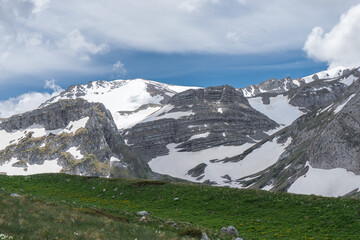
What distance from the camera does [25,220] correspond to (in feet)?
55.8

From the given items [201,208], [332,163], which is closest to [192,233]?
[201,208]

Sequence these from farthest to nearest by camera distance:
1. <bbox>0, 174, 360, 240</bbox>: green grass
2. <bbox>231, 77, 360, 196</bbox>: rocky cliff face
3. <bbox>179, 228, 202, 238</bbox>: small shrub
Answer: <bbox>231, 77, 360, 196</bbox>: rocky cliff face
<bbox>0, 174, 360, 240</bbox>: green grass
<bbox>179, 228, 202, 238</bbox>: small shrub

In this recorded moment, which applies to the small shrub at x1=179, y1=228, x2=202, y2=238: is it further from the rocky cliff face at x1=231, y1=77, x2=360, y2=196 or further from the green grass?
the rocky cliff face at x1=231, y1=77, x2=360, y2=196

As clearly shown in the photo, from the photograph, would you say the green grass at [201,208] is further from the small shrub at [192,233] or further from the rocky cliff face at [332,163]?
the rocky cliff face at [332,163]

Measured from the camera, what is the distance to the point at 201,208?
3609 cm

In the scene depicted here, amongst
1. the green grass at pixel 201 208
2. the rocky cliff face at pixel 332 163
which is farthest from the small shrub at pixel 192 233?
the rocky cliff face at pixel 332 163

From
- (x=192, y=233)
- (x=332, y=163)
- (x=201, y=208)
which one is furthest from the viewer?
(x=332, y=163)

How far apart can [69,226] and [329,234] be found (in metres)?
19.6

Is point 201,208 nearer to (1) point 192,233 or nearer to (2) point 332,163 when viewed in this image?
(1) point 192,233

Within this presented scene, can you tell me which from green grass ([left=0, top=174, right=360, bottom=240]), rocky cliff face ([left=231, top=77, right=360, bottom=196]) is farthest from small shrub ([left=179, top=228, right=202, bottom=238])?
rocky cliff face ([left=231, top=77, right=360, bottom=196])

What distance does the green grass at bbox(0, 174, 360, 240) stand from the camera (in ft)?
83.8

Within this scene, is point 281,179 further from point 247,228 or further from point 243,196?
point 247,228

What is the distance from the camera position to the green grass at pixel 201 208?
83.8ft

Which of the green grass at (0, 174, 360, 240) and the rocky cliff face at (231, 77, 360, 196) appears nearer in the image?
the green grass at (0, 174, 360, 240)
